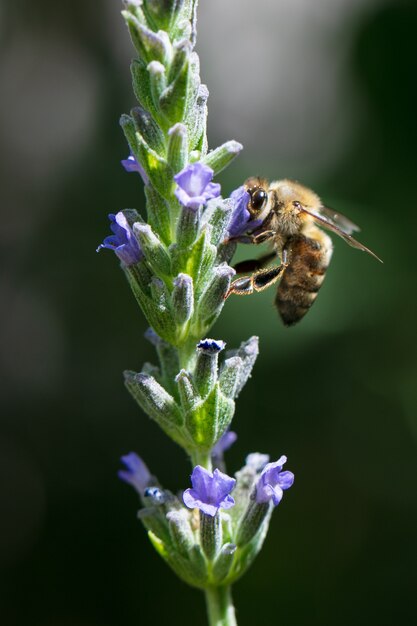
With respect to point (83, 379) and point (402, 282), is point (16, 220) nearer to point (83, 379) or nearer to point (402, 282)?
point (83, 379)

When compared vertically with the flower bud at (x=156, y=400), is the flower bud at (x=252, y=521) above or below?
below

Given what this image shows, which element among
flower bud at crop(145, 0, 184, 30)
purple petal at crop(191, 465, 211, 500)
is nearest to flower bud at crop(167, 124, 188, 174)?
flower bud at crop(145, 0, 184, 30)

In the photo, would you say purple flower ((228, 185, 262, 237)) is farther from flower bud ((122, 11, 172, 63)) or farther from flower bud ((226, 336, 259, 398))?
flower bud ((122, 11, 172, 63))

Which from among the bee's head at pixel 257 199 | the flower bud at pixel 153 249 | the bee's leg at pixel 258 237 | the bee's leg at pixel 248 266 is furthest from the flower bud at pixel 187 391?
the bee's head at pixel 257 199

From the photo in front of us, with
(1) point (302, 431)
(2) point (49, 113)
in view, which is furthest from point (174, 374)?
(2) point (49, 113)

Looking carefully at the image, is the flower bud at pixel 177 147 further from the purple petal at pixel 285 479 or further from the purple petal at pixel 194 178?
the purple petal at pixel 285 479
